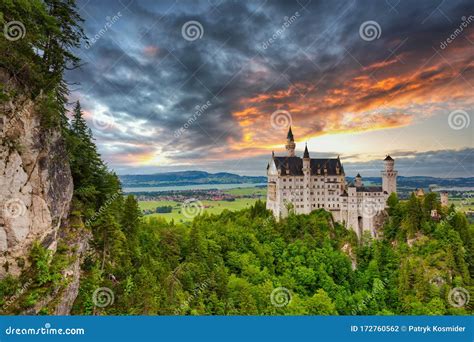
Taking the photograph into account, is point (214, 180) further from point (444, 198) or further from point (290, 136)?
point (444, 198)

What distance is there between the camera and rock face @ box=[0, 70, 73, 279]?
1556cm

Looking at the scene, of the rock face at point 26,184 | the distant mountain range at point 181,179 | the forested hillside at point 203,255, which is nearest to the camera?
the rock face at point 26,184

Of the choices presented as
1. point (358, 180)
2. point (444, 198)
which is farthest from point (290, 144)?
point (444, 198)

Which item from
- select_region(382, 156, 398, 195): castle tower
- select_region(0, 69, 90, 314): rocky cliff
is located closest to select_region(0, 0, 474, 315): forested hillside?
select_region(0, 69, 90, 314): rocky cliff

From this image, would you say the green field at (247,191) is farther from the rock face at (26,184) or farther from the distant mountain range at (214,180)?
the rock face at (26,184)

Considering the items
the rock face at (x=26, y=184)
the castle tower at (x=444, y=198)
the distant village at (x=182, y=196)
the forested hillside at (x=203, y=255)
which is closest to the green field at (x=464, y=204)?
the castle tower at (x=444, y=198)

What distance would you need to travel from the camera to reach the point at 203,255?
40688 mm

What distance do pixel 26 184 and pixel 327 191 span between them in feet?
186

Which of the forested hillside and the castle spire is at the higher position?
the castle spire

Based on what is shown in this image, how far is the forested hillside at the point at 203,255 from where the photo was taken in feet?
57.8

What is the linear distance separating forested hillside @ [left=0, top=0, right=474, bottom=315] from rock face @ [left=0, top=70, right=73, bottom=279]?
571 millimetres

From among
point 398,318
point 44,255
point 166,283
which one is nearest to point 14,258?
point 44,255

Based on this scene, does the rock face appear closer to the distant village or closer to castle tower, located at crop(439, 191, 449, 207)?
the distant village

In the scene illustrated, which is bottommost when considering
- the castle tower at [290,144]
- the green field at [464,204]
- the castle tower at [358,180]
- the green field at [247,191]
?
the green field at [464,204]
